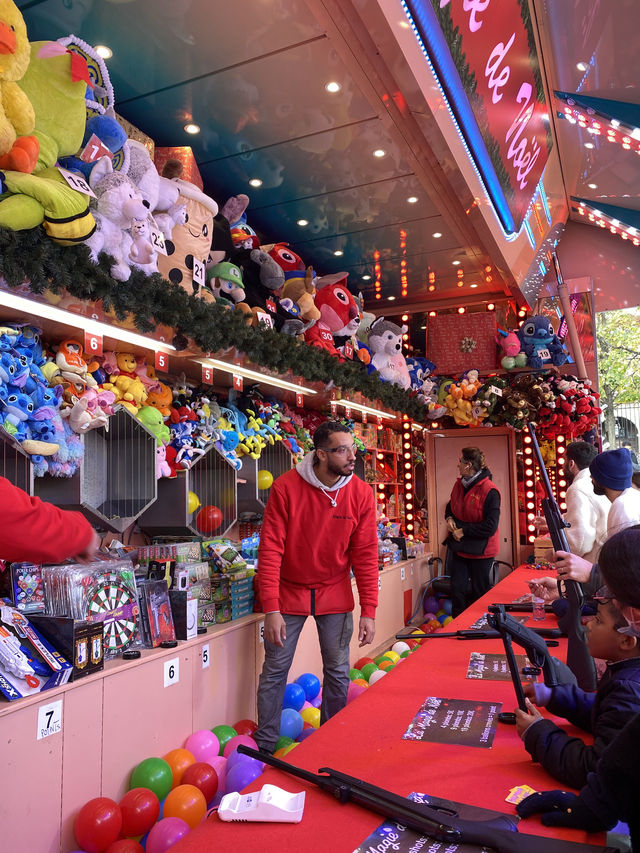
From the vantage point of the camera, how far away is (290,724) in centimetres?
336

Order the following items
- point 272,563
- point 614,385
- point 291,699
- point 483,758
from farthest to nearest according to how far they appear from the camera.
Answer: point 614,385, point 291,699, point 272,563, point 483,758

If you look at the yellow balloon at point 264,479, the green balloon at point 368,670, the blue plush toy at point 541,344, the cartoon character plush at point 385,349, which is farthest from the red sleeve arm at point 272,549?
the blue plush toy at point 541,344

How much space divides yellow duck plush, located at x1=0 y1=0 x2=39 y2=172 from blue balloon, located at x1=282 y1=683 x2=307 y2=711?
3.05 metres

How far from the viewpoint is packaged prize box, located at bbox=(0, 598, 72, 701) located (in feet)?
7.52

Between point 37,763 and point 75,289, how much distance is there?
184 cm

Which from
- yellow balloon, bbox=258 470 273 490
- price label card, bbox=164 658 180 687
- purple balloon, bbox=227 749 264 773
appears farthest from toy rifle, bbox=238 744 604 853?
yellow balloon, bbox=258 470 273 490

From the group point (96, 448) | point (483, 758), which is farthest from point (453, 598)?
point (483, 758)

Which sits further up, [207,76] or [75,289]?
[207,76]

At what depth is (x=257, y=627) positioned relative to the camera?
3830 mm

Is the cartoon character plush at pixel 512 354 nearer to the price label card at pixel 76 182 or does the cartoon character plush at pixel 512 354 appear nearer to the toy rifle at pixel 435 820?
the price label card at pixel 76 182

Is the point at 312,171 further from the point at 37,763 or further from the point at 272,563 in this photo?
the point at 37,763

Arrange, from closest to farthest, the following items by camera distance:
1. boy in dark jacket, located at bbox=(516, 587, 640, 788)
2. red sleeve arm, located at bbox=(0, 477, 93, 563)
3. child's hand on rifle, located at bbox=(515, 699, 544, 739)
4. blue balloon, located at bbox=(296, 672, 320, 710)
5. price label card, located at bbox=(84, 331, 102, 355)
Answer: boy in dark jacket, located at bbox=(516, 587, 640, 788)
child's hand on rifle, located at bbox=(515, 699, 544, 739)
red sleeve arm, located at bbox=(0, 477, 93, 563)
price label card, located at bbox=(84, 331, 102, 355)
blue balloon, located at bbox=(296, 672, 320, 710)

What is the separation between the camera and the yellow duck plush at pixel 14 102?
234 centimetres

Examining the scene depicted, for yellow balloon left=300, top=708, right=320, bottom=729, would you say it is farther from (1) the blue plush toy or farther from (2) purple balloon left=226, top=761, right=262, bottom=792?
(1) the blue plush toy
